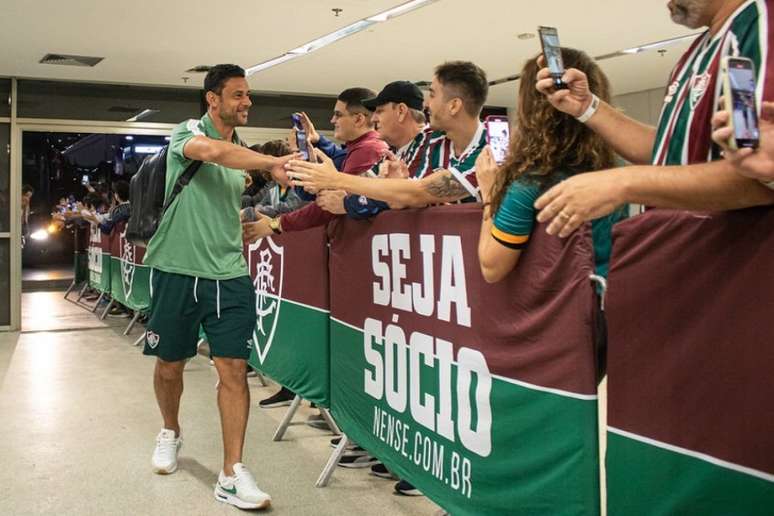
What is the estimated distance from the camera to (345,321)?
3033mm

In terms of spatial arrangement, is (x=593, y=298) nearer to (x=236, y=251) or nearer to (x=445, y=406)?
(x=445, y=406)

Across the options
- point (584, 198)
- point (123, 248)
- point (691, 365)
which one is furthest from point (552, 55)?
point (123, 248)

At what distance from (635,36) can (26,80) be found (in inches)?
255

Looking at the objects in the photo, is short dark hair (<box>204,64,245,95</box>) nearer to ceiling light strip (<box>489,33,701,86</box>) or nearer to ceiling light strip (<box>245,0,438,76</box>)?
ceiling light strip (<box>245,0,438,76</box>)

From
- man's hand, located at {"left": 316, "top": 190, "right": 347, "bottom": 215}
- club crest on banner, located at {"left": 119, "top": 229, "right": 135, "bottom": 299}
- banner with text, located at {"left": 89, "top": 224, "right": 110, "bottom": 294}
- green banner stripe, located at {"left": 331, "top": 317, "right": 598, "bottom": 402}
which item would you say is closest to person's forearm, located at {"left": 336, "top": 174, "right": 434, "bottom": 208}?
man's hand, located at {"left": 316, "top": 190, "right": 347, "bottom": 215}

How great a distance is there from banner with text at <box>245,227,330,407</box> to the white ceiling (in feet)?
9.14

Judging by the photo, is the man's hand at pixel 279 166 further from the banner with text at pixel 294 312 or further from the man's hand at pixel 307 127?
the banner with text at pixel 294 312

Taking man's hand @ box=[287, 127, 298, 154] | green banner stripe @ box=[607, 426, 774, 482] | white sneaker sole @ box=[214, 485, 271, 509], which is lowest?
white sneaker sole @ box=[214, 485, 271, 509]

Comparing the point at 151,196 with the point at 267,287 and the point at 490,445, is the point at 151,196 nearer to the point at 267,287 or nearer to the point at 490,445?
the point at 267,287

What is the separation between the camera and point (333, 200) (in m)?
2.91

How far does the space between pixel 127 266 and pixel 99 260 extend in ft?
5.91

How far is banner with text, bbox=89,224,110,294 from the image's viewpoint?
8688mm

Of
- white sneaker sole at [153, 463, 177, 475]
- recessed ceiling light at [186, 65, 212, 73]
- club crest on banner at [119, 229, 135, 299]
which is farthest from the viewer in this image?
recessed ceiling light at [186, 65, 212, 73]

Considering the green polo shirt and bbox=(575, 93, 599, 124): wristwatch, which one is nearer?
bbox=(575, 93, 599, 124): wristwatch
